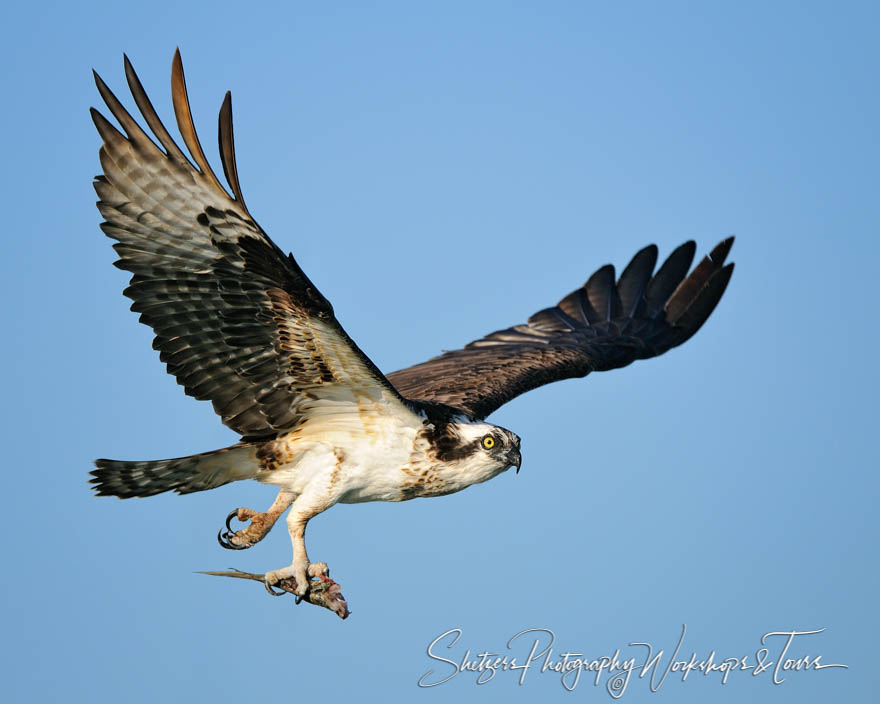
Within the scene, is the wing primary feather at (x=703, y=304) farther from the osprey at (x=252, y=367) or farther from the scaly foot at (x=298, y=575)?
the scaly foot at (x=298, y=575)

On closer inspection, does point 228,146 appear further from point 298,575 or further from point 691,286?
point 691,286

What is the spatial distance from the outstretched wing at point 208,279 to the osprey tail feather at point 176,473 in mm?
433

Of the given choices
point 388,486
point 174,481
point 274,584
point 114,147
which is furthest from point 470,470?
point 114,147

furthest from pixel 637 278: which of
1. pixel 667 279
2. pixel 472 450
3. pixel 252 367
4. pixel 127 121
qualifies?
pixel 127 121

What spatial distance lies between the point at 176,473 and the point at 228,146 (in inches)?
101

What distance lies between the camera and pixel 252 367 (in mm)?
7656

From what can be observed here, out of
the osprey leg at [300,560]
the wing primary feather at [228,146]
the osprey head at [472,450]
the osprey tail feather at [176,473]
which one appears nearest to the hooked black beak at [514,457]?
the osprey head at [472,450]

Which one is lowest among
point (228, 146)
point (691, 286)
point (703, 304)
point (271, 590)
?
point (271, 590)

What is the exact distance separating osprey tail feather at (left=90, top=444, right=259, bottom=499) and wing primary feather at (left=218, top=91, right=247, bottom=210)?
2.11m

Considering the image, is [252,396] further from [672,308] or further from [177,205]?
[672,308]

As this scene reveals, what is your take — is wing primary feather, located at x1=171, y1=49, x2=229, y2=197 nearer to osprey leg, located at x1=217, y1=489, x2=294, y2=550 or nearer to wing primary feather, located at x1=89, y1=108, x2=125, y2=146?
wing primary feather, located at x1=89, y1=108, x2=125, y2=146

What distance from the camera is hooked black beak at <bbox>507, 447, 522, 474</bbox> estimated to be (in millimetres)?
8227

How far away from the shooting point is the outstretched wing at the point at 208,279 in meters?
6.95

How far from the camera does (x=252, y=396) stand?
789cm
